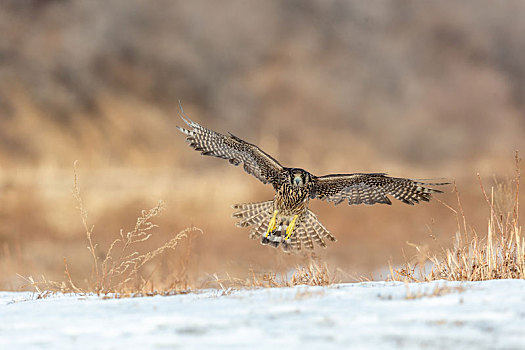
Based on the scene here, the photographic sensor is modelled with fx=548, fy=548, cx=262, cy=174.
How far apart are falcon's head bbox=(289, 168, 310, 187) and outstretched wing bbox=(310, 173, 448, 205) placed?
0.16 m

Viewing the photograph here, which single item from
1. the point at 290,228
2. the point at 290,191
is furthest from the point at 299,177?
the point at 290,228

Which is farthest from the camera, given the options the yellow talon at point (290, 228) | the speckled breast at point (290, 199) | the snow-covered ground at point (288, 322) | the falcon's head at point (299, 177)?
the yellow talon at point (290, 228)

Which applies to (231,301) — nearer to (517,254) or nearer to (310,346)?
(310,346)

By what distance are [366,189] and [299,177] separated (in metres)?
1.11

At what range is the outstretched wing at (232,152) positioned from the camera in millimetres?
7684

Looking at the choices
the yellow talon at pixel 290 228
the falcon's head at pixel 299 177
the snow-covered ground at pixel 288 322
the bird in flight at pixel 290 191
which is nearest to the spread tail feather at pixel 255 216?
the bird in flight at pixel 290 191

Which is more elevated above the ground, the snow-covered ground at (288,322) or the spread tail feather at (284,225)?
the spread tail feather at (284,225)

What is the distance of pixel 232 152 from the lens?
7.92 m

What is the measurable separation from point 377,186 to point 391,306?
461 centimetres

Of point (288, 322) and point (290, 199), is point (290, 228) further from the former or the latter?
point (288, 322)

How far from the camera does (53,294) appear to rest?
5355 millimetres

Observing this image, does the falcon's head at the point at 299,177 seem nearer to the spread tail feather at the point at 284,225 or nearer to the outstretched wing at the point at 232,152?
the outstretched wing at the point at 232,152

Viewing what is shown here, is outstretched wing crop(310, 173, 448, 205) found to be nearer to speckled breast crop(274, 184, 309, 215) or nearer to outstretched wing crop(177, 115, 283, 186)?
speckled breast crop(274, 184, 309, 215)

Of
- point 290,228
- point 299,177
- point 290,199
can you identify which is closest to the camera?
point 299,177
